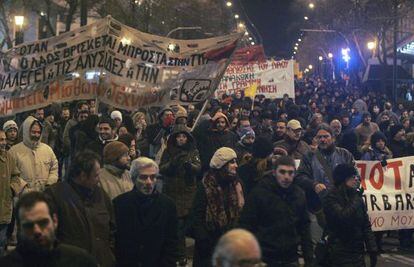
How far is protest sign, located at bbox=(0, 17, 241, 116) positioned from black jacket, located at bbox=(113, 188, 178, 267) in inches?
182

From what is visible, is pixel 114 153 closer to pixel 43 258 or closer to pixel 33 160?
pixel 33 160

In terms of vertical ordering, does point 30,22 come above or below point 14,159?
above

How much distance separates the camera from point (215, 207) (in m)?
6.63

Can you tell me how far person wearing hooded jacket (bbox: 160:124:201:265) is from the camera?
8.71 m

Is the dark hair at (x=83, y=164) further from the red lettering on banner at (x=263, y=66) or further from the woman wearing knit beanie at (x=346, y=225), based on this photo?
the red lettering on banner at (x=263, y=66)

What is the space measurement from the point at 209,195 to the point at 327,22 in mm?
46996

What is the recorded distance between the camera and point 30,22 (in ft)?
216

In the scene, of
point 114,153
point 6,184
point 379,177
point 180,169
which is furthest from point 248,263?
point 379,177

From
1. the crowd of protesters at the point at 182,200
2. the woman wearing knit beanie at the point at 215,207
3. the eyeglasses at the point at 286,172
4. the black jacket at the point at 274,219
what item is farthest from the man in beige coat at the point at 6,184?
the eyeglasses at the point at 286,172

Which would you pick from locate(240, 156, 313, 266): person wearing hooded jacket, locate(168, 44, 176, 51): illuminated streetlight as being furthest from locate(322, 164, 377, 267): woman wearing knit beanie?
locate(168, 44, 176, 51): illuminated streetlight

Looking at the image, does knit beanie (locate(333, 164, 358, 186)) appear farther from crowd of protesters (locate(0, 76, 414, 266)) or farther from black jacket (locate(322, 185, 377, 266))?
black jacket (locate(322, 185, 377, 266))

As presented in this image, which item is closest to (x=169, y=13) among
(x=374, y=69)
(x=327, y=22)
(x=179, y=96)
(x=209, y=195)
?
(x=327, y=22)

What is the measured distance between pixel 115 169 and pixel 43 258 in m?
2.92

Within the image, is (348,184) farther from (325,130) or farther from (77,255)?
(77,255)
